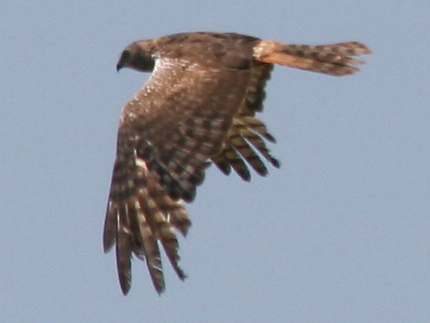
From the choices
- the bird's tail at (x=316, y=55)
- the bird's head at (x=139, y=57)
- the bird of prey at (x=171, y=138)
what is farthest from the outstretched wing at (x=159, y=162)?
the bird's head at (x=139, y=57)

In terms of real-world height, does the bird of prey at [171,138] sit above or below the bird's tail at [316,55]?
below

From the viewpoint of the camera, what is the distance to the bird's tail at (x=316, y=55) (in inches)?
769

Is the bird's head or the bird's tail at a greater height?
the bird's head

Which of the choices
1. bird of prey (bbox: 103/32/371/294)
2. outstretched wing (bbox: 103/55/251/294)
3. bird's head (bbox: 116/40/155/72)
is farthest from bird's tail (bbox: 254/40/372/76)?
bird's head (bbox: 116/40/155/72)

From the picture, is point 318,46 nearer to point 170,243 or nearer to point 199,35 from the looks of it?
point 199,35

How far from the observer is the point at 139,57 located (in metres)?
20.8

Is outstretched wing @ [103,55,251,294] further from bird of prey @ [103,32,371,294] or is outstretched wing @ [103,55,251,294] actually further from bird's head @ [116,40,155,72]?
bird's head @ [116,40,155,72]

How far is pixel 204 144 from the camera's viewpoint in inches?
728

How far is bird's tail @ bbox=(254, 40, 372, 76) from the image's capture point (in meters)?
19.5

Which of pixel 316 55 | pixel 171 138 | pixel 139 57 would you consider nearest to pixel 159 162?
pixel 171 138

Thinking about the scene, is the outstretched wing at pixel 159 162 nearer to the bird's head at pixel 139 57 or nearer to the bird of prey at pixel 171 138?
the bird of prey at pixel 171 138

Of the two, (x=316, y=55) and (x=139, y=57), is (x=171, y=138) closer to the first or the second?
(x=316, y=55)

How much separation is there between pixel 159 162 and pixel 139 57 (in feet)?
8.35

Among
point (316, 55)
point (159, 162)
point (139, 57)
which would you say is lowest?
point (159, 162)
